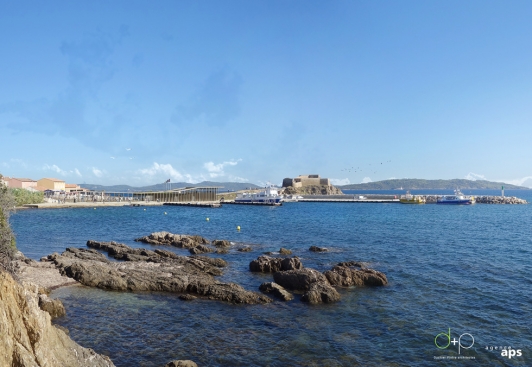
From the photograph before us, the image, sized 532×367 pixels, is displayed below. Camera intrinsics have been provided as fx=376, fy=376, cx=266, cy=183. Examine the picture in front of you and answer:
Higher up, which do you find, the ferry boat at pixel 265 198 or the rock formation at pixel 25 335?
the ferry boat at pixel 265 198

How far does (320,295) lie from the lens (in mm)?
20219

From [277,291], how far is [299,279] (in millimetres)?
2035

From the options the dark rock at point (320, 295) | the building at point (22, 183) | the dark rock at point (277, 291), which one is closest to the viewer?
the dark rock at point (320, 295)

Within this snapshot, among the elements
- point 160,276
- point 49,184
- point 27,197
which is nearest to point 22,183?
point 49,184

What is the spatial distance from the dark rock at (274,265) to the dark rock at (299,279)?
3.07 m

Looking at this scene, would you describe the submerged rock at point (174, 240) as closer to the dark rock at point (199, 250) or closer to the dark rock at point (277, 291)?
the dark rock at point (199, 250)

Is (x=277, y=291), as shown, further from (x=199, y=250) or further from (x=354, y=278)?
(x=199, y=250)

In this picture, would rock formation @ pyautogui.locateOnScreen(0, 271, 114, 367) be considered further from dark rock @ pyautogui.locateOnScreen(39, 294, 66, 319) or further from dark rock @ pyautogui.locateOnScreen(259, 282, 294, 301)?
dark rock @ pyautogui.locateOnScreen(259, 282, 294, 301)

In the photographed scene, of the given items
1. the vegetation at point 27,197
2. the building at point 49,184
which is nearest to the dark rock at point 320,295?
the vegetation at point 27,197

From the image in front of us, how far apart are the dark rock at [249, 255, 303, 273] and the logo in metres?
11.6

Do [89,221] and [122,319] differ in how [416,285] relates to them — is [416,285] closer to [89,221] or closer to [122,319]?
[122,319]

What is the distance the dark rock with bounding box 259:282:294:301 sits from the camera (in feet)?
67.4

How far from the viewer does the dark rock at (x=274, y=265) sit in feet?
86.9

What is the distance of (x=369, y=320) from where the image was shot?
58.0 feet
